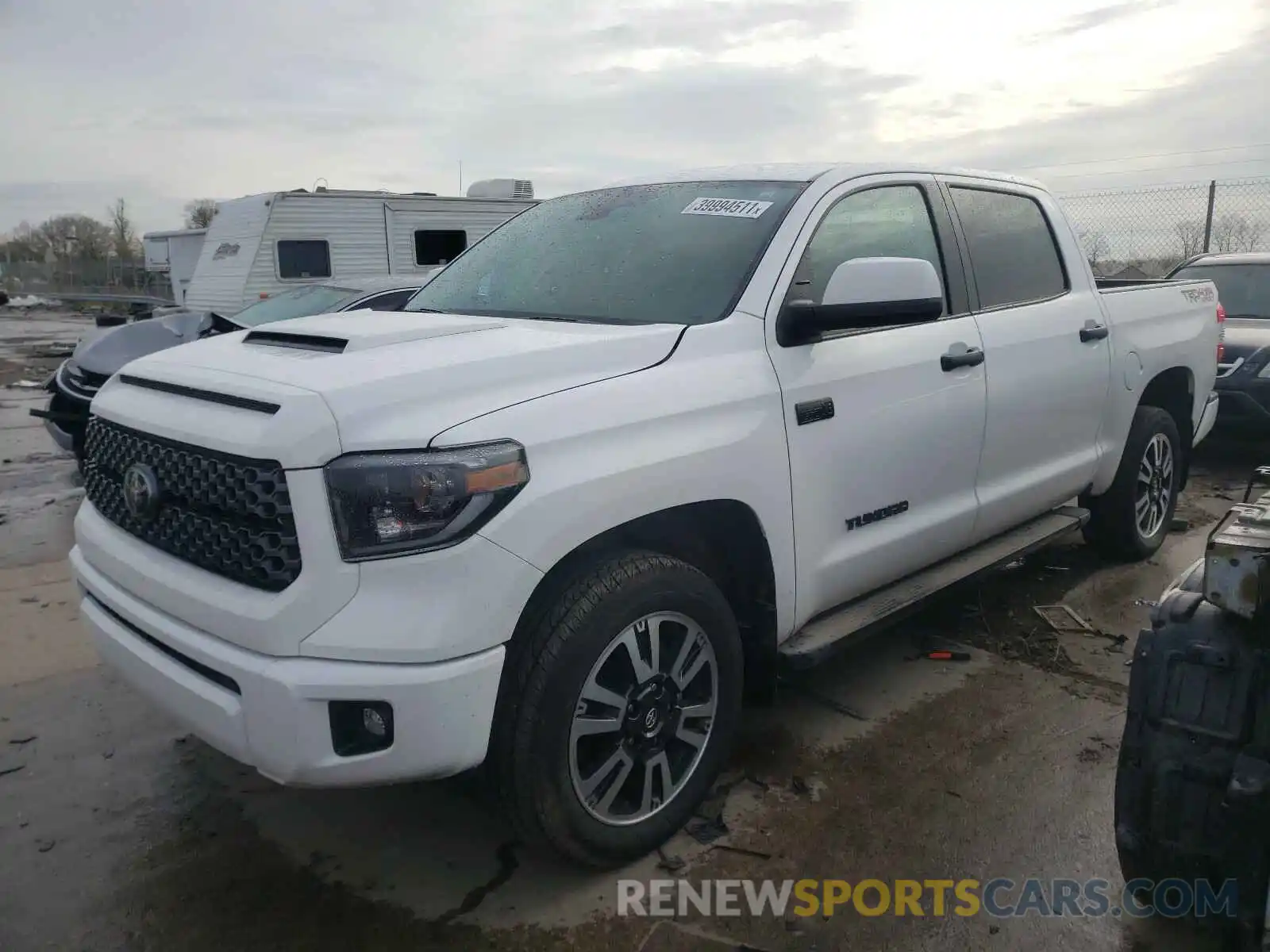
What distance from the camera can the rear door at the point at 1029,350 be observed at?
152 inches

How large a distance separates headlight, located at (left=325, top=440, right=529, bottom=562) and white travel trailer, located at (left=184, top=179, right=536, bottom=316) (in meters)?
9.83

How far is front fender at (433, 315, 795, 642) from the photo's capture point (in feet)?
7.54

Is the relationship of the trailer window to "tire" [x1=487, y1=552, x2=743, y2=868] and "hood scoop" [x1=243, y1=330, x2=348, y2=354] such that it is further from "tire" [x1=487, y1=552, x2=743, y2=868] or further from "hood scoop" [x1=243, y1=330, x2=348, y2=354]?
"tire" [x1=487, y1=552, x2=743, y2=868]

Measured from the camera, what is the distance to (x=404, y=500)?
2.18 metres

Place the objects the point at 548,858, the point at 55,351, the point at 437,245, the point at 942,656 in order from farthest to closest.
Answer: the point at 55,351, the point at 437,245, the point at 942,656, the point at 548,858

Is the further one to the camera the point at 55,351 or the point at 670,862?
the point at 55,351

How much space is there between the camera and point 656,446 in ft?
8.41

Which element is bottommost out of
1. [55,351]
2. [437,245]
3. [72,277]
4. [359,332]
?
[55,351]

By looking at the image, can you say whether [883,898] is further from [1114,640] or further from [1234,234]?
[1234,234]

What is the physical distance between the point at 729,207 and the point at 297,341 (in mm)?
1483

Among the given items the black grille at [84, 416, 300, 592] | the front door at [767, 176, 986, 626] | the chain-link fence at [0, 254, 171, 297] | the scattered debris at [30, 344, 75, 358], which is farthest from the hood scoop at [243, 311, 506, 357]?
the chain-link fence at [0, 254, 171, 297]

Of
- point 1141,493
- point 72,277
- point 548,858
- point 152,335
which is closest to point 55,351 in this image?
point 152,335

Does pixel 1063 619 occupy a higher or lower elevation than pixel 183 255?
lower

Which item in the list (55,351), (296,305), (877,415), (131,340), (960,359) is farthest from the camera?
(55,351)
